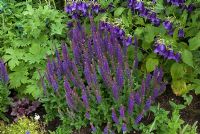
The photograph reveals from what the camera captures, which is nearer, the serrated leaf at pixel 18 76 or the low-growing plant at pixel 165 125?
the low-growing plant at pixel 165 125

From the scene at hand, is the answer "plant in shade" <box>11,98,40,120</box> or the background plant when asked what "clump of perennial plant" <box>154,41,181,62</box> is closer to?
the background plant

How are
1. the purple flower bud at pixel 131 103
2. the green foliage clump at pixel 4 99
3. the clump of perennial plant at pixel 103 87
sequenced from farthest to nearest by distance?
the green foliage clump at pixel 4 99
the clump of perennial plant at pixel 103 87
the purple flower bud at pixel 131 103

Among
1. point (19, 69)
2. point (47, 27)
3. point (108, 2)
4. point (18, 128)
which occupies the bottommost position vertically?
point (18, 128)

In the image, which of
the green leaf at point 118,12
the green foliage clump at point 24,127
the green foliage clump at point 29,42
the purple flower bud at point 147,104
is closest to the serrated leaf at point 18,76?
the green foliage clump at point 29,42

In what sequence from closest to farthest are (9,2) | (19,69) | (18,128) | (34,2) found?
(18,128) < (19,69) < (9,2) < (34,2)

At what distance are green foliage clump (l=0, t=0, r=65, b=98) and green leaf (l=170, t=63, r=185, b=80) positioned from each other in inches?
41.4

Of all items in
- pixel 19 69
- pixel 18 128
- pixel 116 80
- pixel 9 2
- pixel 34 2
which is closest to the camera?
pixel 116 80

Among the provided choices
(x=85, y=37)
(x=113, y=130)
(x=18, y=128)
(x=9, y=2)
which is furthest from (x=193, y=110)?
(x=9, y=2)

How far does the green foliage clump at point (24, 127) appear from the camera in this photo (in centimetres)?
317

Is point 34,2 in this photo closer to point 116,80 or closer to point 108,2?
point 108,2

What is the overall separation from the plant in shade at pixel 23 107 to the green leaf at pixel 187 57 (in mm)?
1310

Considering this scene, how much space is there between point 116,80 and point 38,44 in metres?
1.06

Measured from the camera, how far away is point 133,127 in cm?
293

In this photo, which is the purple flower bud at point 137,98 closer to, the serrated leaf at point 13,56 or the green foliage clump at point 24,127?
the green foliage clump at point 24,127
